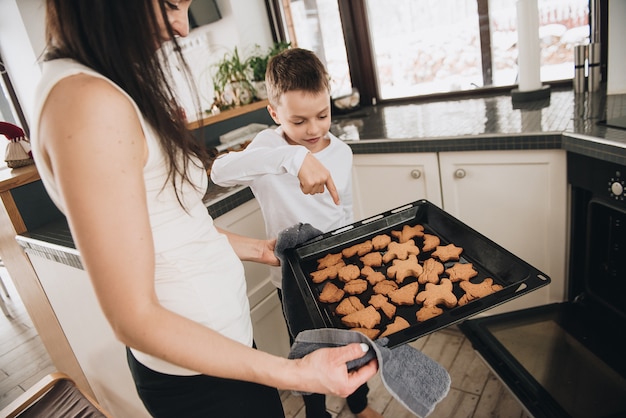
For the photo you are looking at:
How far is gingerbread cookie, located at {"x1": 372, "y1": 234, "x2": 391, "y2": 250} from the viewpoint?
3.59 feet

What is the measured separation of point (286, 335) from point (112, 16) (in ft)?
4.71

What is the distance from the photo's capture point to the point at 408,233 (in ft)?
3.65

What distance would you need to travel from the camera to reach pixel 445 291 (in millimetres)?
864

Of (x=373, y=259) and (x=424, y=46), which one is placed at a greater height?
(x=424, y=46)

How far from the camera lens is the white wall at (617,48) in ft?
5.24

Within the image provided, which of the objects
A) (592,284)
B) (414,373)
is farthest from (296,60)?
(592,284)

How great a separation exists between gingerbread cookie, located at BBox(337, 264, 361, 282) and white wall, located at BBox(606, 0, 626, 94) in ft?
4.51

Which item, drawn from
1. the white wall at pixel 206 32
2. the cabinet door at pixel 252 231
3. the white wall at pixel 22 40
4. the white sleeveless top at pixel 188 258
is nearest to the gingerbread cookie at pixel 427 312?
the white sleeveless top at pixel 188 258

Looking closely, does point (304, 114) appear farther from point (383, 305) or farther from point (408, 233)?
point (383, 305)

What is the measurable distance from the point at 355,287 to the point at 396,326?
16 centimetres

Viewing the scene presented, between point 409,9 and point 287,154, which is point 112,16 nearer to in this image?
point 287,154

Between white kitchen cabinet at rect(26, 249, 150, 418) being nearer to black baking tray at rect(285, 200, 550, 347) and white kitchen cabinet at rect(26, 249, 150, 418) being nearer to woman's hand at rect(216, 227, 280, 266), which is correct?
woman's hand at rect(216, 227, 280, 266)

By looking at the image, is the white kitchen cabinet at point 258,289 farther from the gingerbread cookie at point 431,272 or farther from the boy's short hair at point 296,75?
the gingerbread cookie at point 431,272

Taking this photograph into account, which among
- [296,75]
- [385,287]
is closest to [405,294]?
[385,287]
